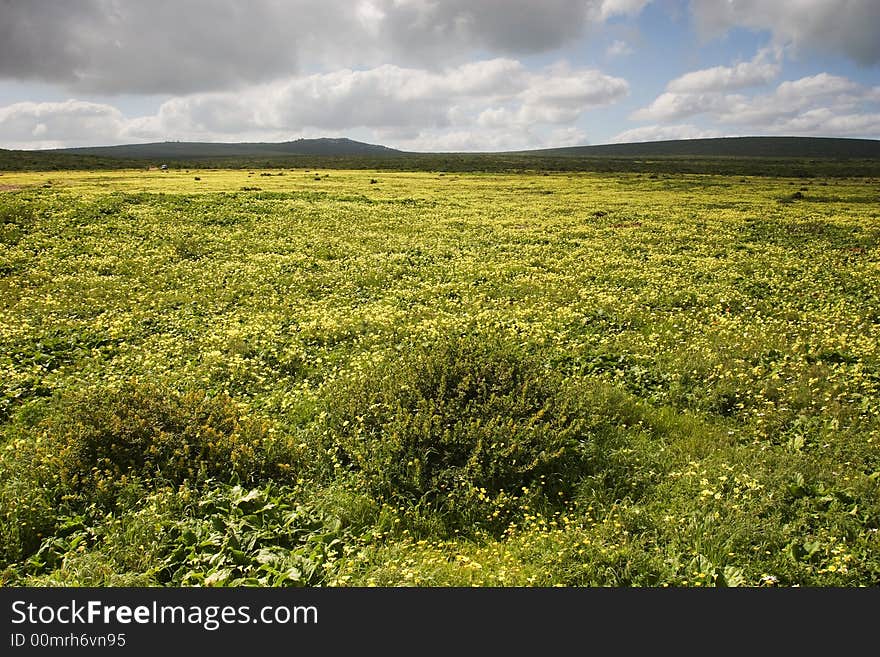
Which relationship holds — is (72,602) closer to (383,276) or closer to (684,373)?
(684,373)

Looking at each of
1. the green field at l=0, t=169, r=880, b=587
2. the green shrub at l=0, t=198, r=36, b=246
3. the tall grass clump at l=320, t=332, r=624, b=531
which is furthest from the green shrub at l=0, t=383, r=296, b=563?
the green shrub at l=0, t=198, r=36, b=246

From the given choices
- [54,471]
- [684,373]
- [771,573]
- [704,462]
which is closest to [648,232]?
[684,373]

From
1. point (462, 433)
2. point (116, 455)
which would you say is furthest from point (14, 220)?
point (462, 433)

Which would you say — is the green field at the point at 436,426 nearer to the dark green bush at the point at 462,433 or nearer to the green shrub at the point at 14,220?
the dark green bush at the point at 462,433

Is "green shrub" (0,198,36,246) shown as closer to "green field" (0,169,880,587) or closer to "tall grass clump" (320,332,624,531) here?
"green field" (0,169,880,587)

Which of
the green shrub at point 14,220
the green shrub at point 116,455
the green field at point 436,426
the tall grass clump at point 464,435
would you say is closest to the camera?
the green field at point 436,426

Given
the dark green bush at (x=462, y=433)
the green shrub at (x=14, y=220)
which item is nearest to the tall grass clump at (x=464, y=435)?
the dark green bush at (x=462, y=433)

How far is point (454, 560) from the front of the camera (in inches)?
226

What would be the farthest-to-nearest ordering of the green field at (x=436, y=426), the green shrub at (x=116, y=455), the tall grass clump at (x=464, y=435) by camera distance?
the tall grass clump at (x=464, y=435)
the green shrub at (x=116, y=455)
the green field at (x=436, y=426)

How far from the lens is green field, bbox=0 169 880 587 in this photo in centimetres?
553

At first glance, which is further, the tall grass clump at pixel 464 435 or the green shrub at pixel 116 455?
the tall grass clump at pixel 464 435

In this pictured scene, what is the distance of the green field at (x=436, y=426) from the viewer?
5531 millimetres

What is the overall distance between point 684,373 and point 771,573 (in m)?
5.63

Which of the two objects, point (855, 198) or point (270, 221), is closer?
point (270, 221)
